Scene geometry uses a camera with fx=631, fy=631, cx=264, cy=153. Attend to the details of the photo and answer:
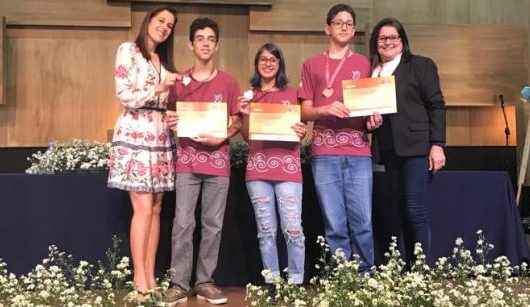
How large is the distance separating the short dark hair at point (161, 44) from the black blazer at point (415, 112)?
1204mm

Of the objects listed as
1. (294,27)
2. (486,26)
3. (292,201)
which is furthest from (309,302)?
(486,26)

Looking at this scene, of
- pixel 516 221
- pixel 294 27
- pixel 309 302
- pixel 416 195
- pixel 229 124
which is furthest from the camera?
pixel 294 27

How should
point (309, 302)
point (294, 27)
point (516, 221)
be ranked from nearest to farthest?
1. point (309, 302)
2. point (516, 221)
3. point (294, 27)

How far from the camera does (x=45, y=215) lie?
371 centimetres

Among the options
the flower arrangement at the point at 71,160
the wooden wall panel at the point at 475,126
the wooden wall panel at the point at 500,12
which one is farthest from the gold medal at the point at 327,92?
the wooden wall panel at the point at 500,12

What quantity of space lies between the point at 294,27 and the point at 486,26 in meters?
2.33

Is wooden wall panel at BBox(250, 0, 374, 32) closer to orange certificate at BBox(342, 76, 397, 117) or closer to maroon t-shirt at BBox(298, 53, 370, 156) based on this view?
maroon t-shirt at BBox(298, 53, 370, 156)

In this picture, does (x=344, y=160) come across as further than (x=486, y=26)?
No

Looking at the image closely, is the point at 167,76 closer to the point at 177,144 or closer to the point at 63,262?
the point at 177,144

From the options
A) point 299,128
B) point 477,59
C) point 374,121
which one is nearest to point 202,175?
point 299,128

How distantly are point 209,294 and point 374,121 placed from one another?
126 cm

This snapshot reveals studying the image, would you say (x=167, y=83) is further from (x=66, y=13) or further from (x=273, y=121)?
(x=66, y=13)

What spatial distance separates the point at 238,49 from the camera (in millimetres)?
7375

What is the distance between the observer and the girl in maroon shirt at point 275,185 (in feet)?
10.6
